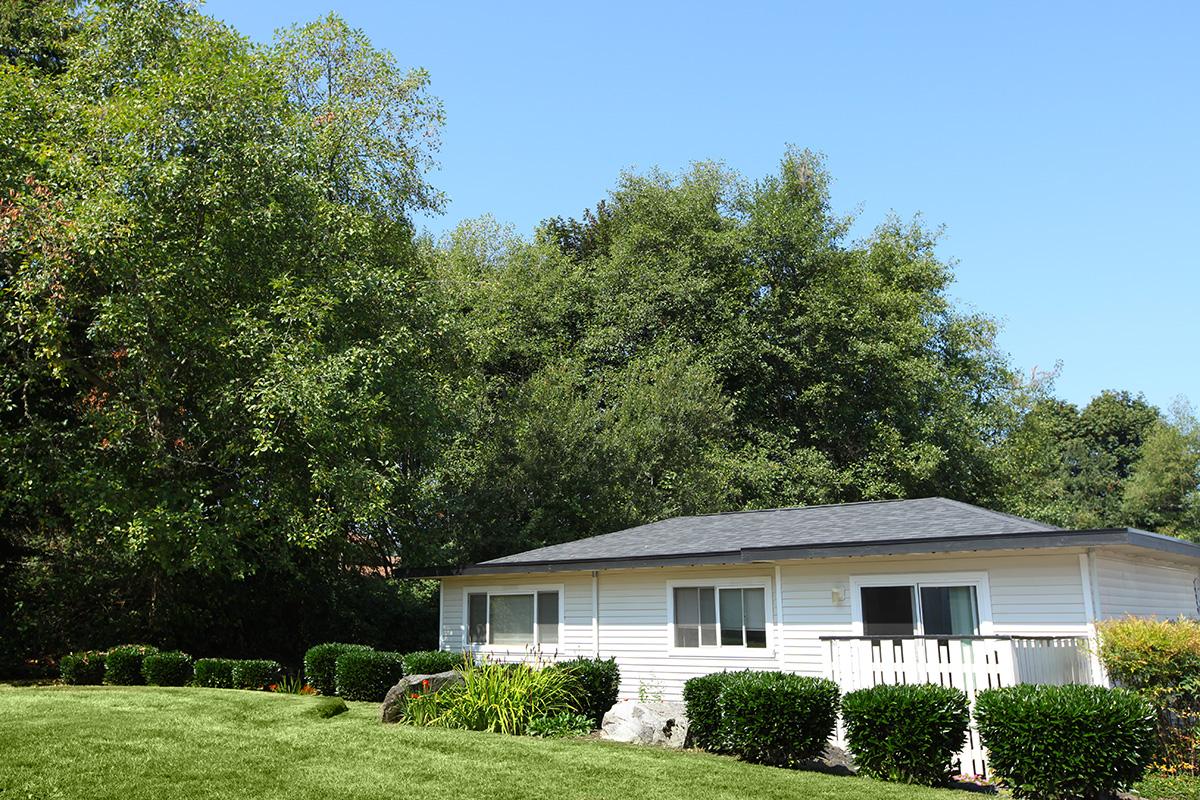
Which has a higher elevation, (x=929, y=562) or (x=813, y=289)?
(x=813, y=289)

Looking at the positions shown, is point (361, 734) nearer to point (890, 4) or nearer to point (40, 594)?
point (40, 594)

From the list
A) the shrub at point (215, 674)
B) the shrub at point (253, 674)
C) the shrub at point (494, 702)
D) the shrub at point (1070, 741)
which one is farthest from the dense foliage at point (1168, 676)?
the shrub at point (215, 674)

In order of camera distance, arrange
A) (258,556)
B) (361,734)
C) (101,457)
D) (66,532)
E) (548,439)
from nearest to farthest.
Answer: (361,734) → (101,457) → (66,532) → (258,556) → (548,439)

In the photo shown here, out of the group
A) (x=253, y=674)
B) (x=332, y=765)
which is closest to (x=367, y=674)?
(x=253, y=674)

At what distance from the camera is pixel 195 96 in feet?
60.4

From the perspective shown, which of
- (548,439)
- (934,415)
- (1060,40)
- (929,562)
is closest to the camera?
(929,562)

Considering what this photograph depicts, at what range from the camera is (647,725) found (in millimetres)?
11359

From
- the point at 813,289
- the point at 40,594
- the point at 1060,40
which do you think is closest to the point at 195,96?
the point at 40,594

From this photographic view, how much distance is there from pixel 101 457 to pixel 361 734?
9.58 meters

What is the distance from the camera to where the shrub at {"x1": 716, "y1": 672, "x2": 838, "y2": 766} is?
993 cm

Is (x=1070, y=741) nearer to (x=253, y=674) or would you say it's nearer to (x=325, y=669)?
(x=325, y=669)

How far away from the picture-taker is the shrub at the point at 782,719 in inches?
391

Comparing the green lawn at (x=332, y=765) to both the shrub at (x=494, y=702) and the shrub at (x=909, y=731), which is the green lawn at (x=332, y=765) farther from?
the shrub at (x=494, y=702)

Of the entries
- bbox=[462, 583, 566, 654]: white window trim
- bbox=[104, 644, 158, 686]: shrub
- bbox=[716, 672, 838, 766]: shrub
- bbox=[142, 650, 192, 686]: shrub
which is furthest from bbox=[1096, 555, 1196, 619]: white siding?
bbox=[104, 644, 158, 686]: shrub
